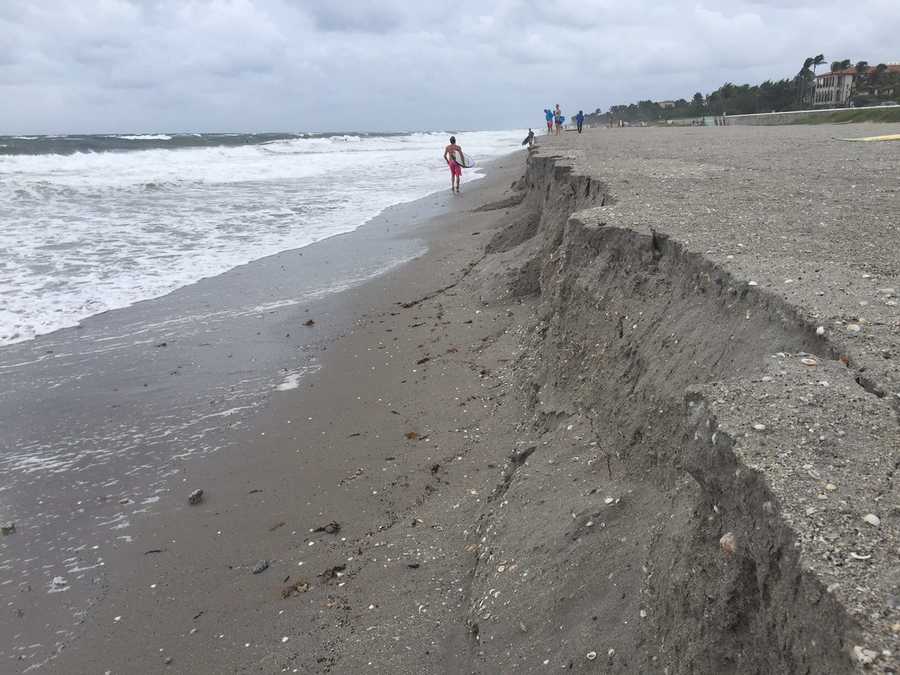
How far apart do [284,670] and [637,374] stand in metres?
2.28

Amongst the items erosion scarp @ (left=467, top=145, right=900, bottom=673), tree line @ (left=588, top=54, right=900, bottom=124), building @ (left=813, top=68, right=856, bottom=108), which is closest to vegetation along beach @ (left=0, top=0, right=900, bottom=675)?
erosion scarp @ (left=467, top=145, right=900, bottom=673)

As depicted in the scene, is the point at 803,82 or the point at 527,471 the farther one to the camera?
the point at 803,82

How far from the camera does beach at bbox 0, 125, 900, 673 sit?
1.72 m

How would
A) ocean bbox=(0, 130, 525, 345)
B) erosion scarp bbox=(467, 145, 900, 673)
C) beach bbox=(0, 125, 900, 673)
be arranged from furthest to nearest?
ocean bbox=(0, 130, 525, 345) → beach bbox=(0, 125, 900, 673) → erosion scarp bbox=(467, 145, 900, 673)

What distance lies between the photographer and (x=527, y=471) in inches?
139

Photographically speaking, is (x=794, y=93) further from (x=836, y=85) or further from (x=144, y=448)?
(x=144, y=448)

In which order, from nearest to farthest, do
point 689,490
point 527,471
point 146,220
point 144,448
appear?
point 689,490
point 527,471
point 144,448
point 146,220

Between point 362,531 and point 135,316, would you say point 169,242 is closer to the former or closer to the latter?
point 135,316

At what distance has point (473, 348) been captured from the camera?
6039 mm

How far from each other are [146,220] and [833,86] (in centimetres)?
7645

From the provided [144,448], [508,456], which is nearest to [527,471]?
[508,456]

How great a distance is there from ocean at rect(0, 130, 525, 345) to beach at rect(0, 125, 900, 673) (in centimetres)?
192

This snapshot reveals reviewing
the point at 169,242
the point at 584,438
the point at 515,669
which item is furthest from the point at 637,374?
the point at 169,242

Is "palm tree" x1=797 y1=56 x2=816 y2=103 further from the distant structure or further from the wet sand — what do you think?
the wet sand
